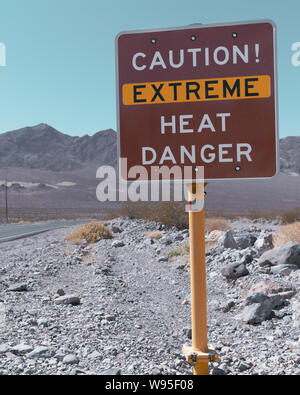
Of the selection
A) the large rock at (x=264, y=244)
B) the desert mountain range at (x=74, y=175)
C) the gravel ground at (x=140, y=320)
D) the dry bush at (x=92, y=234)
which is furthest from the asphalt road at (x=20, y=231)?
the desert mountain range at (x=74, y=175)

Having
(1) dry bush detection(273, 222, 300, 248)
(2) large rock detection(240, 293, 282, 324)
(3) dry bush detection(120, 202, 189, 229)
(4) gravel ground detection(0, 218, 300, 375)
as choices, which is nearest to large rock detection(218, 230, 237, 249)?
(4) gravel ground detection(0, 218, 300, 375)

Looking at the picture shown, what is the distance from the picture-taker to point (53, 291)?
7.96 metres

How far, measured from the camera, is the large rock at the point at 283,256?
8055 mm

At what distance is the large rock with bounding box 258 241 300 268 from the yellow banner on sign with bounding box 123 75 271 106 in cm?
632

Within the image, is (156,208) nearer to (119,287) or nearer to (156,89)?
(119,287)

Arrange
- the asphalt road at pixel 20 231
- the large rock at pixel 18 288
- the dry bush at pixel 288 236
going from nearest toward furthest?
the large rock at pixel 18 288, the dry bush at pixel 288 236, the asphalt road at pixel 20 231

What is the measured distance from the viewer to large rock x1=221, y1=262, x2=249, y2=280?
26.2 ft

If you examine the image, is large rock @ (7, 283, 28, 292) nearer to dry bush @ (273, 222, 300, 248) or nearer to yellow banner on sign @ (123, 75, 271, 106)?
dry bush @ (273, 222, 300, 248)

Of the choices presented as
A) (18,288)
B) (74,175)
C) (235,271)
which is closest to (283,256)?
(235,271)

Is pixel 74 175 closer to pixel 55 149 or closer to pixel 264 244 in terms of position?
pixel 55 149

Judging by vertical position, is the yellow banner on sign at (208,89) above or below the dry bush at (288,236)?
above

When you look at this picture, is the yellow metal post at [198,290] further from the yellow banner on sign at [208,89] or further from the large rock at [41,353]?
the large rock at [41,353]

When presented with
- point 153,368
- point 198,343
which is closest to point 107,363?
point 153,368

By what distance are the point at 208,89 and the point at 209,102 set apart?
3.0 inches
